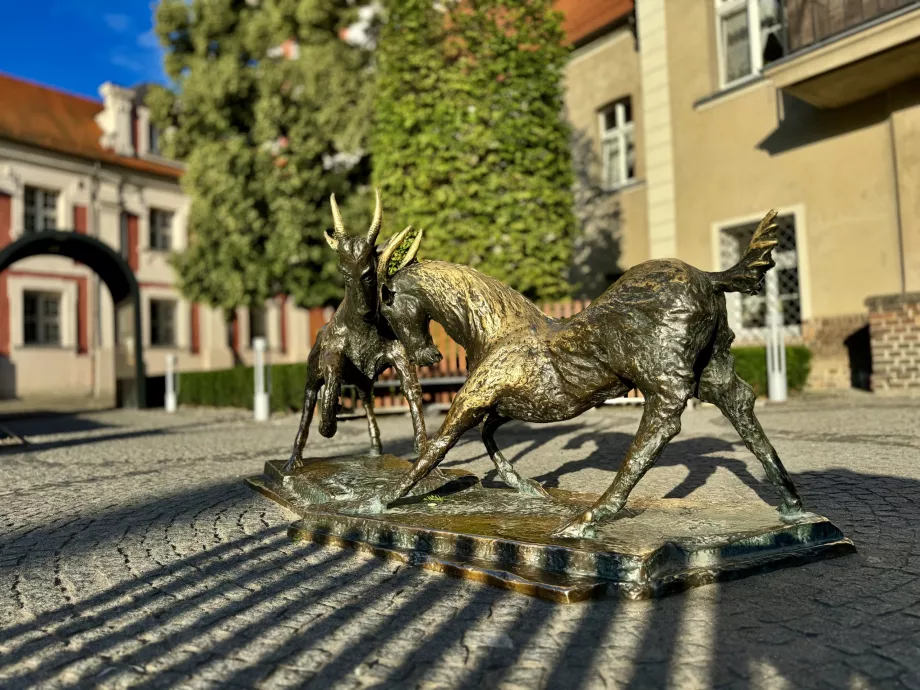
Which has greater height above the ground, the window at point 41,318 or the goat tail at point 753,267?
the window at point 41,318

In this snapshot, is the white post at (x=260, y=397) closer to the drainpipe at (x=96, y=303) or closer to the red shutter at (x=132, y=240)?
the drainpipe at (x=96, y=303)

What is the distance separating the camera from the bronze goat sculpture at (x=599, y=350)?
8.73 ft

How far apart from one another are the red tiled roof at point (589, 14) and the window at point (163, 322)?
1707cm

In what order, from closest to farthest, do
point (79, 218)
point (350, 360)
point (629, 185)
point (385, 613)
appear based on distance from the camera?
point (385, 613) < point (350, 360) < point (629, 185) < point (79, 218)

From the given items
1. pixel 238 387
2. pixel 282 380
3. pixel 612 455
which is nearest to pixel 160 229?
pixel 238 387

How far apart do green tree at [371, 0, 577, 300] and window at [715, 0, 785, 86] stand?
321 centimetres

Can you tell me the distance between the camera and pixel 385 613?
244 cm

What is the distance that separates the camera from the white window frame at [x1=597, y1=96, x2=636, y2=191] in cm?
1633

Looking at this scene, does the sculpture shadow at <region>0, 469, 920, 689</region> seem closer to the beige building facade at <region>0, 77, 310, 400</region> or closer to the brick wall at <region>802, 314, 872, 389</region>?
the brick wall at <region>802, 314, 872, 389</region>

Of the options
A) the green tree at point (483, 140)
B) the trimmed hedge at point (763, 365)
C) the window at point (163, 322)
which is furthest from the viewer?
the window at point (163, 322)

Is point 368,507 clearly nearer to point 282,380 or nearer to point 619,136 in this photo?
point 282,380

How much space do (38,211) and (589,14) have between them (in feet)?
58.4

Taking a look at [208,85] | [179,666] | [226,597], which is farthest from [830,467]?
[208,85]

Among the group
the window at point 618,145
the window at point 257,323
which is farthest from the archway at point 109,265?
the window at point 257,323
